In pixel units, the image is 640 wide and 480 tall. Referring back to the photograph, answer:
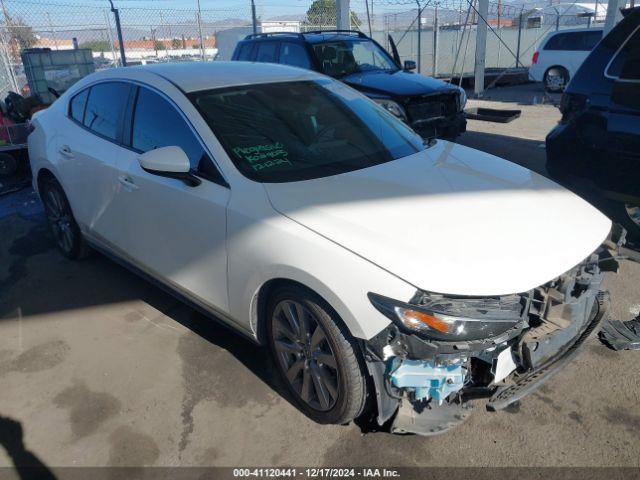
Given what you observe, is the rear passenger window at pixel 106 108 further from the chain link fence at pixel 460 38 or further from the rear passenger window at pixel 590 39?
the chain link fence at pixel 460 38

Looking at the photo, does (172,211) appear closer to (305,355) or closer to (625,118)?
(305,355)

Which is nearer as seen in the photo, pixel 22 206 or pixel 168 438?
pixel 168 438

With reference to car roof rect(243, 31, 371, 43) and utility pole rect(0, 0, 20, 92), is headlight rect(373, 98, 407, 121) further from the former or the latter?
utility pole rect(0, 0, 20, 92)

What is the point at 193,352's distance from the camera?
3.36 m

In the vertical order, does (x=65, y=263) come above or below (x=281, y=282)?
below

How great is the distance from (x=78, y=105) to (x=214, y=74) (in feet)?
4.57

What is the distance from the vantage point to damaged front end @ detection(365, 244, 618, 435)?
2.13m

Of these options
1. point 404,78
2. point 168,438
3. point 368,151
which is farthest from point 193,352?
point 404,78

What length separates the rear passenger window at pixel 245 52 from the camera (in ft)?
30.2

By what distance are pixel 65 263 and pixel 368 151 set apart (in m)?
3.03

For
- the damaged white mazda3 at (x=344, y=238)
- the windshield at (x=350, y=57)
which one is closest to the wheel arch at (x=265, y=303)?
the damaged white mazda3 at (x=344, y=238)

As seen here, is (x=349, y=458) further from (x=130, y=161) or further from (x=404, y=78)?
(x=404, y=78)

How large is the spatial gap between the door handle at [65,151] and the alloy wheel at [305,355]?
7.76 ft

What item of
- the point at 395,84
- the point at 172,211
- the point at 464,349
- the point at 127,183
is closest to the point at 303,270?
the point at 464,349
